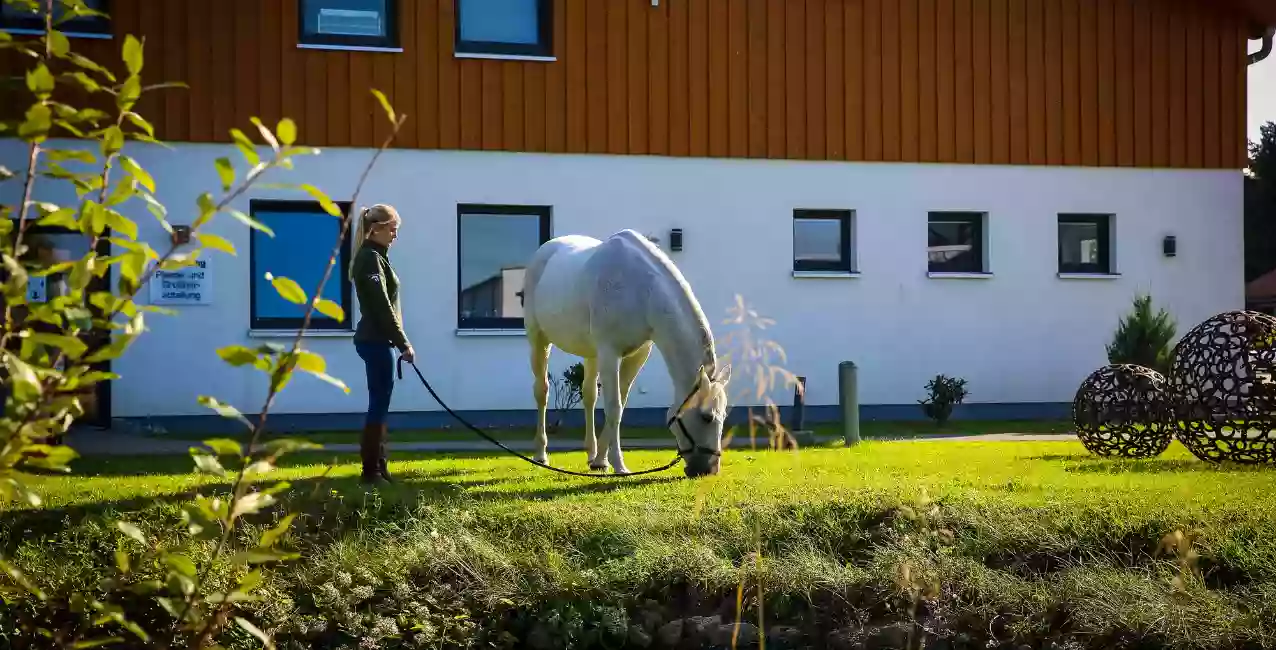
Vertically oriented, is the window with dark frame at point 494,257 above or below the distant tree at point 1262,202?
below

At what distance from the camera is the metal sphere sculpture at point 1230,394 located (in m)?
10.1

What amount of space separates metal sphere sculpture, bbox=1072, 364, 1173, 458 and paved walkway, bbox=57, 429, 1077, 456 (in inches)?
99.4

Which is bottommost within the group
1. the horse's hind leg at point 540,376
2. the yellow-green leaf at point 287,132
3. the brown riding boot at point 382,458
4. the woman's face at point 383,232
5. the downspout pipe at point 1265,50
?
the brown riding boot at point 382,458

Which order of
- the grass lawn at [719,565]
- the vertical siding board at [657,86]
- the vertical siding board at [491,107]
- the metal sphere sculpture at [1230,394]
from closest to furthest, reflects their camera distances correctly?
the grass lawn at [719,565] → the metal sphere sculpture at [1230,394] → the vertical siding board at [491,107] → the vertical siding board at [657,86]

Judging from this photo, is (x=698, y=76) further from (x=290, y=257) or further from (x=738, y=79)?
(x=290, y=257)

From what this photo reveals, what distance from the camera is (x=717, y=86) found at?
17.6 m

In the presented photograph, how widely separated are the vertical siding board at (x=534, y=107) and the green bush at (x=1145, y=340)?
766 centimetres

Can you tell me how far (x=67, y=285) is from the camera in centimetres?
313

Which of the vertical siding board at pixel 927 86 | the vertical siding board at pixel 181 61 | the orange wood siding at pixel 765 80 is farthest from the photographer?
the vertical siding board at pixel 927 86

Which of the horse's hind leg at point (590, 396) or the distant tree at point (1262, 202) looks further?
the distant tree at point (1262, 202)

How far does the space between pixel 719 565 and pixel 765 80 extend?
1169cm

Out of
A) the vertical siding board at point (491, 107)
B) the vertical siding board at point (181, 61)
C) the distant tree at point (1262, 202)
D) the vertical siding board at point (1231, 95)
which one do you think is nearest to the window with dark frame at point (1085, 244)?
the vertical siding board at point (1231, 95)

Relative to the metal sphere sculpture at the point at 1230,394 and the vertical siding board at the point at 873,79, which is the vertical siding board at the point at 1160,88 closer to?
the vertical siding board at the point at 873,79

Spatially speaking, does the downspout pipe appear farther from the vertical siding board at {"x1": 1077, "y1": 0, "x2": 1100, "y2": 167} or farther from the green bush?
the green bush
